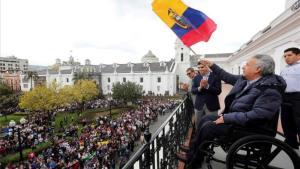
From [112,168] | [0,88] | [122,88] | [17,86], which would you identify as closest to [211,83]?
[112,168]

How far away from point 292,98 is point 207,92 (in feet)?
5.02

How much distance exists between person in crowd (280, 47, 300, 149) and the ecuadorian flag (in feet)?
6.30

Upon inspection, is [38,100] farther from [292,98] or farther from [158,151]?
[292,98]

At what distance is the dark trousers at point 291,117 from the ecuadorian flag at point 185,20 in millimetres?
2297

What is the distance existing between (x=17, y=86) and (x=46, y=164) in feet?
253

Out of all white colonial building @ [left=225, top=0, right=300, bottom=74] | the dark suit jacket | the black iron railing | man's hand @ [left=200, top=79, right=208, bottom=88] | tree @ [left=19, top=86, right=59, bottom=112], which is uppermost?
white colonial building @ [left=225, top=0, right=300, bottom=74]

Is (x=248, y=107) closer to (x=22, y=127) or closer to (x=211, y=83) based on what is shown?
(x=211, y=83)

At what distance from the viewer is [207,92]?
4457 millimetres

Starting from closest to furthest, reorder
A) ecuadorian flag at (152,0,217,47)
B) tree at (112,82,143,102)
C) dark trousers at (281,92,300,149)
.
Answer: dark trousers at (281,92,300,149) < ecuadorian flag at (152,0,217,47) < tree at (112,82,143,102)

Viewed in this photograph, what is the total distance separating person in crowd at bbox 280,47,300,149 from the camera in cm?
378

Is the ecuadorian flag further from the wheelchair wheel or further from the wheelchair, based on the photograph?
the wheelchair wheel

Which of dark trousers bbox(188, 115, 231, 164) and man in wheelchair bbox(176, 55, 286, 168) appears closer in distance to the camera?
man in wheelchair bbox(176, 55, 286, 168)

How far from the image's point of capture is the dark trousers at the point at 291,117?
148 inches

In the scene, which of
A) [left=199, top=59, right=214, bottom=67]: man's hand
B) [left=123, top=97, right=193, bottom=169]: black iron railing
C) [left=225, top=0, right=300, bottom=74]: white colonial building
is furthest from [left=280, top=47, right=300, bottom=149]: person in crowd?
[left=225, top=0, right=300, bottom=74]: white colonial building
